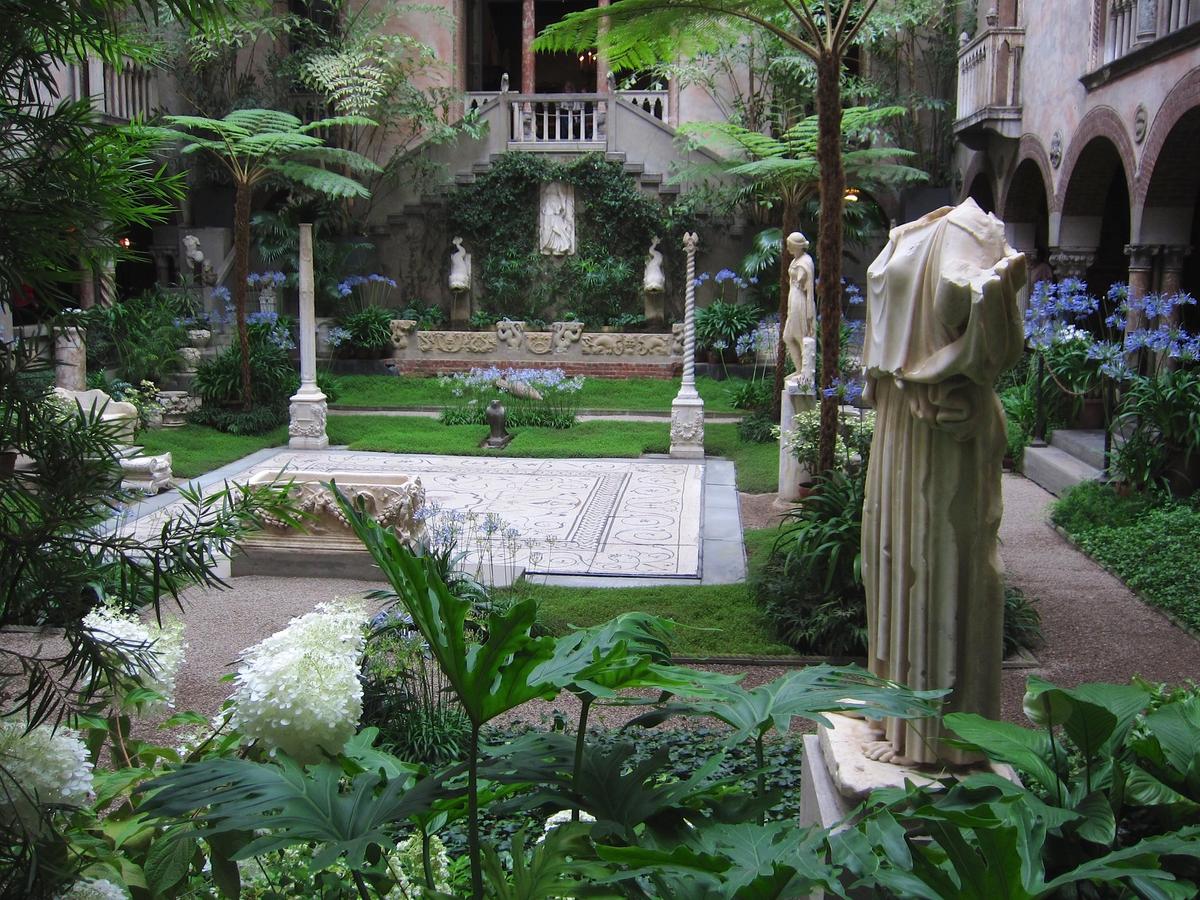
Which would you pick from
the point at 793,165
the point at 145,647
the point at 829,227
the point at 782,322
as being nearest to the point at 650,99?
the point at 793,165

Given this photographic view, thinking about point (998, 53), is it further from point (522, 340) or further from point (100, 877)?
point (100, 877)

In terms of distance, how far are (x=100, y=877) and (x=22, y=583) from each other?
458 millimetres

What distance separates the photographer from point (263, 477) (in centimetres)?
881

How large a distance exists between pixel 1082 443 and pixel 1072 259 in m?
3.36

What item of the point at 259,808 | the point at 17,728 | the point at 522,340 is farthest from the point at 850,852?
the point at 522,340

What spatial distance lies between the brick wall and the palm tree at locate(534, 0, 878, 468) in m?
10.0

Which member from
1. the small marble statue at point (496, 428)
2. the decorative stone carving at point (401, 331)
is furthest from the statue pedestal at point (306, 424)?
the decorative stone carving at point (401, 331)

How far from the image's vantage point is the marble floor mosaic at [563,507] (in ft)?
28.0

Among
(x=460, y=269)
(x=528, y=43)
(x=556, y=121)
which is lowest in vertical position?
(x=460, y=269)

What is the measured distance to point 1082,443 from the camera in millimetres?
11320

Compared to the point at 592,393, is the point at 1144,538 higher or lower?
lower

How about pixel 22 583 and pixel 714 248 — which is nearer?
pixel 22 583

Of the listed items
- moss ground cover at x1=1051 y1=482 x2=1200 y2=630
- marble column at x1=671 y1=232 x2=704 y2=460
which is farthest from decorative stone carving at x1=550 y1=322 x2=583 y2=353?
moss ground cover at x1=1051 y1=482 x2=1200 y2=630

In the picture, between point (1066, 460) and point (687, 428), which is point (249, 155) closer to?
point (687, 428)
